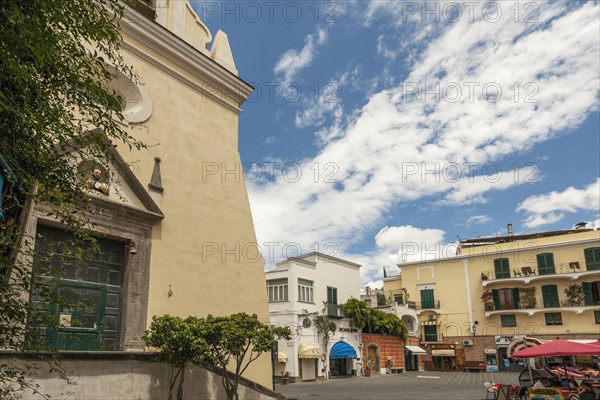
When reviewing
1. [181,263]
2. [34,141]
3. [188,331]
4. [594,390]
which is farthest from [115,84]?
[594,390]

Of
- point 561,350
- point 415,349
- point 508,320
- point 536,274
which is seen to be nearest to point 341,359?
point 415,349

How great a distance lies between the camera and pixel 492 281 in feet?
126

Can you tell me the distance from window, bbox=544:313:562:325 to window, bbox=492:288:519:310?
2.31 m

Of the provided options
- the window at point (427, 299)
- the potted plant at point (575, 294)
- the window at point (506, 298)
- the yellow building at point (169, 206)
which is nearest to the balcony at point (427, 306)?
the window at point (427, 299)

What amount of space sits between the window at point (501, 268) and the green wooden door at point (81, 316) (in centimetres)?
3609

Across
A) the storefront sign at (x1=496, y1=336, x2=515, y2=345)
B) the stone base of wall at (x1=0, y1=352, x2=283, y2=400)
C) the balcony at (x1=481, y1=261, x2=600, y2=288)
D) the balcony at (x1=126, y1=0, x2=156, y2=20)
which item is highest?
the balcony at (x1=126, y1=0, x2=156, y2=20)

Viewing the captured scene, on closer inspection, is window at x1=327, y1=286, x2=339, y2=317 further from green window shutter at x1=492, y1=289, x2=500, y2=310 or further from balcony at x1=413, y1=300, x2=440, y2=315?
green window shutter at x1=492, y1=289, x2=500, y2=310

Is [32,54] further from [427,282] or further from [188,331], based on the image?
[427,282]

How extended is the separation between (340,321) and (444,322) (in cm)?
1431

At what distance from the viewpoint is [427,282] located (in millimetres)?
42469

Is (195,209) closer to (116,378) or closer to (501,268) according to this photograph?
(116,378)

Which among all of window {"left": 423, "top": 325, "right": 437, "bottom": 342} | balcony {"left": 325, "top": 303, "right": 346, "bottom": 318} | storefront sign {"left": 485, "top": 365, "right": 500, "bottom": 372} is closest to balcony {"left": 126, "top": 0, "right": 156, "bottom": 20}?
balcony {"left": 325, "top": 303, "right": 346, "bottom": 318}

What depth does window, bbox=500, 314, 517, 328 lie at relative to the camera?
1481 inches

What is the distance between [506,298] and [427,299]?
22.3ft
